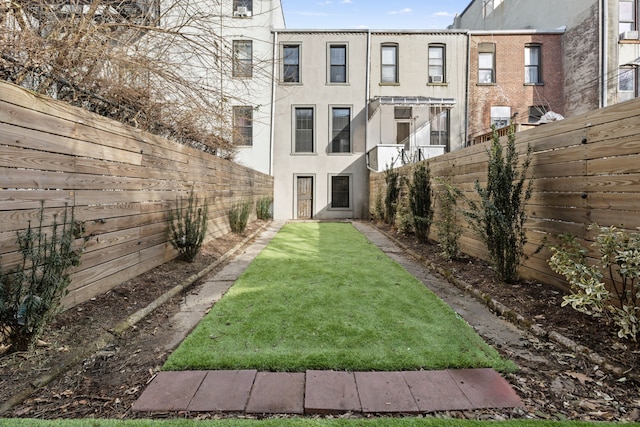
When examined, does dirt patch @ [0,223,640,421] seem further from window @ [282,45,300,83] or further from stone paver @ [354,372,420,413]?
window @ [282,45,300,83]

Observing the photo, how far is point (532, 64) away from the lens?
14812 mm

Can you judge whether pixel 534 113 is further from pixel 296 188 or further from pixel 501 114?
pixel 296 188

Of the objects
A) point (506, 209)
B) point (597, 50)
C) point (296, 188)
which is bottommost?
point (506, 209)

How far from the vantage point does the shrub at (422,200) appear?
21.9ft

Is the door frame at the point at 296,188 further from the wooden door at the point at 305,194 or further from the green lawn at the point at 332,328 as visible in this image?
the green lawn at the point at 332,328

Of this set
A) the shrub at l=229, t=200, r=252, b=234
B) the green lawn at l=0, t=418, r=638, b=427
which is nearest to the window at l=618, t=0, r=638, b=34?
the shrub at l=229, t=200, r=252, b=234

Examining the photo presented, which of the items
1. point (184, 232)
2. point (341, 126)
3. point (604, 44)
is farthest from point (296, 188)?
point (604, 44)

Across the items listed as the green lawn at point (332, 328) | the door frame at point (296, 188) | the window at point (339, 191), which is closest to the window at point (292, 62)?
the door frame at point (296, 188)

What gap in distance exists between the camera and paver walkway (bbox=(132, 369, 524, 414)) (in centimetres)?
178

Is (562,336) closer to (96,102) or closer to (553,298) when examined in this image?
(553,298)

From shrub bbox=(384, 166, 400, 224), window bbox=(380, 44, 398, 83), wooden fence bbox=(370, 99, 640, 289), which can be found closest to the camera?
wooden fence bbox=(370, 99, 640, 289)

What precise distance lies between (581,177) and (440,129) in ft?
41.9

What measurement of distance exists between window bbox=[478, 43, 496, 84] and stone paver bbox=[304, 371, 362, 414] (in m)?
16.2

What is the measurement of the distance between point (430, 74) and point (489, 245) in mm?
13047
